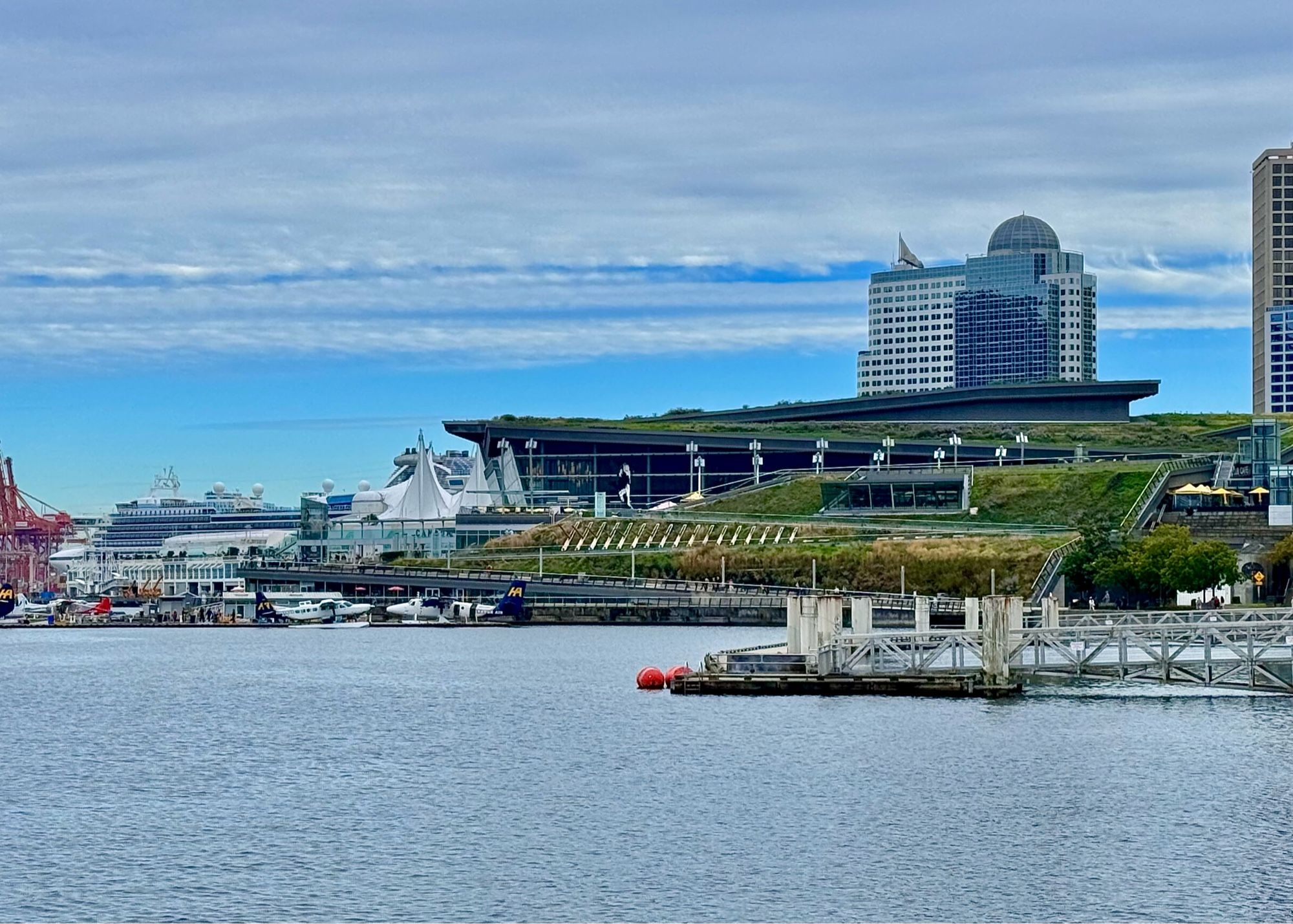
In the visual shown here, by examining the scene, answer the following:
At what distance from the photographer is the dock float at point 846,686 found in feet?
279

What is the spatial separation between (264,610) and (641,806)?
124 meters

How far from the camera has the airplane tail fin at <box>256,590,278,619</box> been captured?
179 meters

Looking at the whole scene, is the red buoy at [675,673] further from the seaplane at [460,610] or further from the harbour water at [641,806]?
the seaplane at [460,610]

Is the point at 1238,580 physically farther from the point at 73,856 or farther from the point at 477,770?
the point at 73,856

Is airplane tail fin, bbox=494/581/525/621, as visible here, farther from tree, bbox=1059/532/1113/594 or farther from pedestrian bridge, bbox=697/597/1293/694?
pedestrian bridge, bbox=697/597/1293/694

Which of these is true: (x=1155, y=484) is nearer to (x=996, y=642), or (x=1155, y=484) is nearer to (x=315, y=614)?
(x=315, y=614)

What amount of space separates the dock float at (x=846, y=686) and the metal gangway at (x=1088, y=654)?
67cm

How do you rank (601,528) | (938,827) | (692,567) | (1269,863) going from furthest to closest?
(601,528) < (692,567) < (938,827) < (1269,863)

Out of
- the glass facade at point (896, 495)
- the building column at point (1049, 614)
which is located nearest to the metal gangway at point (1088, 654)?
the building column at point (1049, 614)

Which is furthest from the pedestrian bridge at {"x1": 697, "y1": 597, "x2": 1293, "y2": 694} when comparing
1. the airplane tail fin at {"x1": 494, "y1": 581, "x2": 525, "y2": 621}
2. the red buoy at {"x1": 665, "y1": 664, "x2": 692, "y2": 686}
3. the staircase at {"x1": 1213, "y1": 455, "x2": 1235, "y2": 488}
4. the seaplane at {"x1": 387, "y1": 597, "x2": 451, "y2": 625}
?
the staircase at {"x1": 1213, "y1": 455, "x2": 1235, "y2": 488}

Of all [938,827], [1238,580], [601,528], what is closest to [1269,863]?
[938,827]

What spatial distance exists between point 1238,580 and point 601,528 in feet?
211

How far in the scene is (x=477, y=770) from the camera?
6688cm

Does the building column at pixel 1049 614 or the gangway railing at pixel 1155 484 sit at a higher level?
the gangway railing at pixel 1155 484
